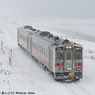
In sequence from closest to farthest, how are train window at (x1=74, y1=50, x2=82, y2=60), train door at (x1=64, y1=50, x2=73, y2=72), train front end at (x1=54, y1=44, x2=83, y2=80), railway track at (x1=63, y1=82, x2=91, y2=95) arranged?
1. railway track at (x1=63, y1=82, x2=91, y2=95)
2. train front end at (x1=54, y1=44, x2=83, y2=80)
3. train door at (x1=64, y1=50, x2=73, y2=72)
4. train window at (x1=74, y1=50, x2=82, y2=60)

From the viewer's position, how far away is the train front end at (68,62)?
19.9m

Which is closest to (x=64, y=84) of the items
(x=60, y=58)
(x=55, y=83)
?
(x=55, y=83)

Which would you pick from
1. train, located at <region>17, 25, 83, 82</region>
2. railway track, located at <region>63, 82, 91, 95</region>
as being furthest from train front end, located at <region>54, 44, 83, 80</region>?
railway track, located at <region>63, 82, 91, 95</region>

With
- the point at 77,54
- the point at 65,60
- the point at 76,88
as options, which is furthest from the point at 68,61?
the point at 76,88

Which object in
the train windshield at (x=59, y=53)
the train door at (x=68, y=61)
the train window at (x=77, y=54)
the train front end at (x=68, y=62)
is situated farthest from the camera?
the train window at (x=77, y=54)

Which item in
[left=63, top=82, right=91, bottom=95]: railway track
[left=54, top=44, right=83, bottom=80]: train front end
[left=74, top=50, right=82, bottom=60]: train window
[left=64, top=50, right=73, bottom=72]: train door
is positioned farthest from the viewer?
[left=74, top=50, right=82, bottom=60]: train window

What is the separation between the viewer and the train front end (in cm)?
1989

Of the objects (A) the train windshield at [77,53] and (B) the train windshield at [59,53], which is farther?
(A) the train windshield at [77,53]

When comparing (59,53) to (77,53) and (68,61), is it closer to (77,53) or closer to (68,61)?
(68,61)

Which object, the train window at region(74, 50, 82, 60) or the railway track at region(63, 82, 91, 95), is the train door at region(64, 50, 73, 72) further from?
the railway track at region(63, 82, 91, 95)

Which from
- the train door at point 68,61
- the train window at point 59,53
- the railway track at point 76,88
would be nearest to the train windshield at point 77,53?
the train door at point 68,61

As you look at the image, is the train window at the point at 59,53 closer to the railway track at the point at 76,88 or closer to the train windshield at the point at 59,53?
the train windshield at the point at 59,53

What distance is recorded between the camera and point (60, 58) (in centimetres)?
1994

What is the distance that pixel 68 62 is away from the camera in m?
20.1
